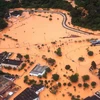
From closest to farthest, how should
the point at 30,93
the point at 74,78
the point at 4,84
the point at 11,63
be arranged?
the point at 30,93 < the point at 74,78 < the point at 4,84 < the point at 11,63

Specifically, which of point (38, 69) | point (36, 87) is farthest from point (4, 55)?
point (36, 87)

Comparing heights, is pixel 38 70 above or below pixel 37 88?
above

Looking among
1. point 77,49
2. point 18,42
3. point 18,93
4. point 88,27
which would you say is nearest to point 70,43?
point 77,49

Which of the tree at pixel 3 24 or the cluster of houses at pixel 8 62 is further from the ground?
the tree at pixel 3 24

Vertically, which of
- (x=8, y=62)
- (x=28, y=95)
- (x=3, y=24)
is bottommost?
(x=28, y=95)

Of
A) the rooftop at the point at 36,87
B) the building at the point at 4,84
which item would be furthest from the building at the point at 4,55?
the rooftop at the point at 36,87

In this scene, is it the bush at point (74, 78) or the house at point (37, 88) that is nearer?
the house at point (37, 88)

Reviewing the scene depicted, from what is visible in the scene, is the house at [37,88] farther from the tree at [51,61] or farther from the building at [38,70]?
the tree at [51,61]

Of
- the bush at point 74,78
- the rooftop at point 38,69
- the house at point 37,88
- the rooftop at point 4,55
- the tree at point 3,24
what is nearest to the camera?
the house at point 37,88

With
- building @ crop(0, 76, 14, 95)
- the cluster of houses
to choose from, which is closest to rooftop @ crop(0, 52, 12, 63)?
the cluster of houses

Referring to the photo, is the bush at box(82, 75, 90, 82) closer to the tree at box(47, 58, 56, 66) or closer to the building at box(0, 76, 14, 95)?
the tree at box(47, 58, 56, 66)

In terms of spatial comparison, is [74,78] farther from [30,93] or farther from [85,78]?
[30,93]
